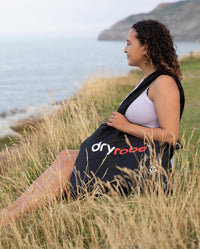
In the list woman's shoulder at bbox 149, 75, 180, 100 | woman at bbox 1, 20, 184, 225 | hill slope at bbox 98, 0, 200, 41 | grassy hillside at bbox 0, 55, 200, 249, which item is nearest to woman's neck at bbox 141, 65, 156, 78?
woman at bbox 1, 20, 184, 225

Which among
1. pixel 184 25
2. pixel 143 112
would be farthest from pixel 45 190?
pixel 184 25

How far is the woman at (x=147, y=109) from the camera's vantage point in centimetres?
265

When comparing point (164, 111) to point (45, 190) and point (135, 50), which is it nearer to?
point (135, 50)

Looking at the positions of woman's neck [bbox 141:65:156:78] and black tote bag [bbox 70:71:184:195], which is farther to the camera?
woman's neck [bbox 141:65:156:78]

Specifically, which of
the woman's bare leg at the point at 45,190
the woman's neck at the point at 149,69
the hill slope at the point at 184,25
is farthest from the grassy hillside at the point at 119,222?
the hill slope at the point at 184,25

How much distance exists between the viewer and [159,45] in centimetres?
282

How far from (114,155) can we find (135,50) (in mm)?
725

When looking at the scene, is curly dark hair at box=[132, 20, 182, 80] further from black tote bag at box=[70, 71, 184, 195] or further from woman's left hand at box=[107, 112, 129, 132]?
woman's left hand at box=[107, 112, 129, 132]

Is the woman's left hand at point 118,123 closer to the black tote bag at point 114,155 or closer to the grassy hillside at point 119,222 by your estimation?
the black tote bag at point 114,155

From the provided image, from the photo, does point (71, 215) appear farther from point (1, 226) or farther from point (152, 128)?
point (152, 128)

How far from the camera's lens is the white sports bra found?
2738mm

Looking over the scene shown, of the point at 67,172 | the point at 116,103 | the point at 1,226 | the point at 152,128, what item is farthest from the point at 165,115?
the point at 116,103

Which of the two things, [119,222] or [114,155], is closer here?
[119,222]

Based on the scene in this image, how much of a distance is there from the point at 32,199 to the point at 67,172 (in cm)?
Answer: 31
